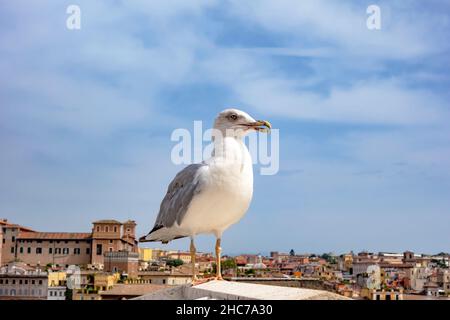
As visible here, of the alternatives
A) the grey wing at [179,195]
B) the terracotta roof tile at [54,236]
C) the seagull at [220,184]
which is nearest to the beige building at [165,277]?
the terracotta roof tile at [54,236]

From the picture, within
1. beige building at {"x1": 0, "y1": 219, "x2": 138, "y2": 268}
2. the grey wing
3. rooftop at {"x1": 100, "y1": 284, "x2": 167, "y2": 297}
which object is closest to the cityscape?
beige building at {"x1": 0, "y1": 219, "x2": 138, "y2": 268}

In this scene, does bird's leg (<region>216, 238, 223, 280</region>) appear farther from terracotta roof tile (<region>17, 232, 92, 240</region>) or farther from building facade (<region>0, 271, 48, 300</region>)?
terracotta roof tile (<region>17, 232, 92, 240</region>)

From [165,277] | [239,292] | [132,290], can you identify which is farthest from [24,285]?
[239,292]

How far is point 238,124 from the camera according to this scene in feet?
4.96

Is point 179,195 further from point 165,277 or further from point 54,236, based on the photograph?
point 54,236

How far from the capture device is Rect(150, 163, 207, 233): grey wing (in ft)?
4.99

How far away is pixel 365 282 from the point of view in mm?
21453

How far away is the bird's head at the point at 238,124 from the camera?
4.94ft

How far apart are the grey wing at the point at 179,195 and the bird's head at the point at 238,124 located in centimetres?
10

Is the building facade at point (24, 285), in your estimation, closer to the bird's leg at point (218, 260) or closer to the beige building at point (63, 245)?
the beige building at point (63, 245)
